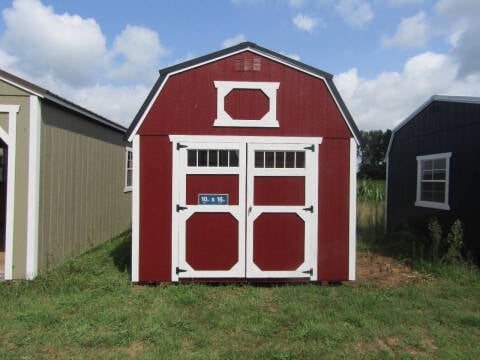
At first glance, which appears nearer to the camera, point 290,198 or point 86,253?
point 290,198

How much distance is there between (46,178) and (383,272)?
6150 millimetres

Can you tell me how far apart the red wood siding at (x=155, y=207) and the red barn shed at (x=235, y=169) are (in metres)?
0.02

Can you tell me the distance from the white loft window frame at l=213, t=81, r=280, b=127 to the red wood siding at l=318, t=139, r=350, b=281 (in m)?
0.92

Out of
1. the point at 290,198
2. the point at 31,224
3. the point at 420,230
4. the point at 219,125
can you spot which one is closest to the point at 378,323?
the point at 290,198

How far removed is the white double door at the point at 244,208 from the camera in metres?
5.64

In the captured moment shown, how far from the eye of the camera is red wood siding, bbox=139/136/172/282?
5660 mm

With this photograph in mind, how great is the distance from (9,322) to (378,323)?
14.1 feet

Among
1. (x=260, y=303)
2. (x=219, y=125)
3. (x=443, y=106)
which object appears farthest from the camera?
(x=443, y=106)

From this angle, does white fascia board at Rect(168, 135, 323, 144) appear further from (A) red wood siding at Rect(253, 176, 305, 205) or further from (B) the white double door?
(A) red wood siding at Rect(253, 176, 305, 205)

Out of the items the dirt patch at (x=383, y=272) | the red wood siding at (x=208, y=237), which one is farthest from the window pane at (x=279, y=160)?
the dirt patch at (x=383, y=272)

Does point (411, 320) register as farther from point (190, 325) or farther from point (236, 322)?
point (190, 325)

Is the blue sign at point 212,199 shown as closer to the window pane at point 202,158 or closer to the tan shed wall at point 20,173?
the window pane at point 202,158

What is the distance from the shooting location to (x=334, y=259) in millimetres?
5801

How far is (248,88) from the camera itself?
567 centimetres
